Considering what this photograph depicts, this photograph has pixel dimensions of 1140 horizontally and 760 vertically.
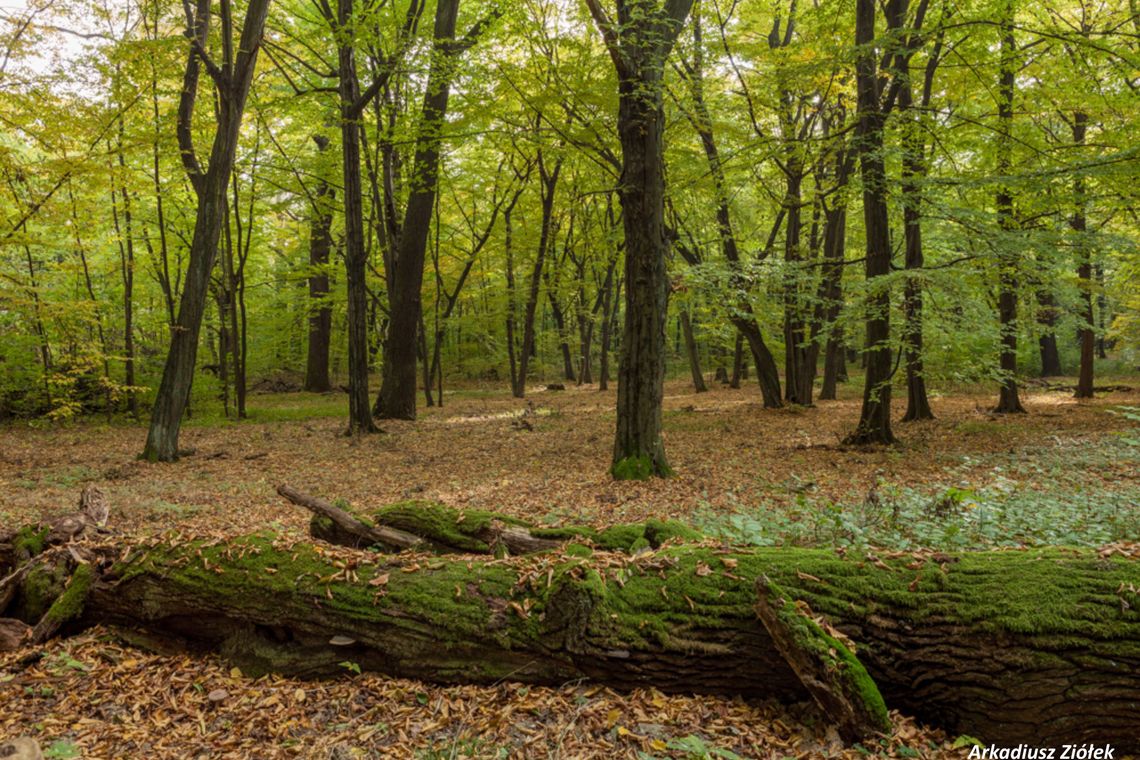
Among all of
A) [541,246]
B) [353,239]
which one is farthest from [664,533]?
[541,246]

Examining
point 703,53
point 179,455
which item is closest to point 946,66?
point 703,53

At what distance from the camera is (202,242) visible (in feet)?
33.4

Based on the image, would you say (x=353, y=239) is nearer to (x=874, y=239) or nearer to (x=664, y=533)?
(x=874, y=239)

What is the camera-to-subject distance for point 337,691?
3201mm

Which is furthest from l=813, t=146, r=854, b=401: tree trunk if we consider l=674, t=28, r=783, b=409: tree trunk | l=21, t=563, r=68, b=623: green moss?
l=21, t=563, r=68, b=623: green moss

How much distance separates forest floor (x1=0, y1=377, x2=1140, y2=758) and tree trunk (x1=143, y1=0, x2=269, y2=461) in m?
0.93

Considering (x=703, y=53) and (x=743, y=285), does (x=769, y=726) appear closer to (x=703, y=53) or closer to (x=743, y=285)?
(x=743, y=285)

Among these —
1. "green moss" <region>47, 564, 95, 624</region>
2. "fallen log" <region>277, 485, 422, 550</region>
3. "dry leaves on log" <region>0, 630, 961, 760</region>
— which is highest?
"fallen log" <region>277, 485, 422, 550</region>

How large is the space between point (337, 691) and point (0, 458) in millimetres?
10830

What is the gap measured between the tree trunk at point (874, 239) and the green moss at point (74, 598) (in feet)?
31.6

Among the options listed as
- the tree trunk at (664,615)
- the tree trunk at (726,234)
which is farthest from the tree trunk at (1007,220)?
the tree trunk at (664,615)

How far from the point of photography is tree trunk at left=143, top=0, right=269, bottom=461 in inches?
396

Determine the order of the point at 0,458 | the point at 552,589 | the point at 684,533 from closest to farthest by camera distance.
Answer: the point at 552,589 → the point at 684,533 → the point at 0,458

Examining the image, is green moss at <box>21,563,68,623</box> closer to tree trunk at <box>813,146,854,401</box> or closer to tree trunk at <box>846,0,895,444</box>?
tree trunk at <box>846,0,895,444</box>
